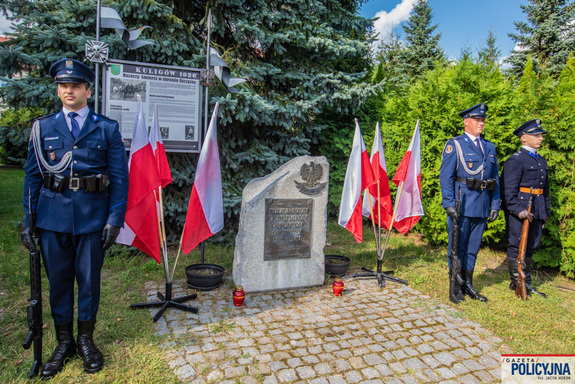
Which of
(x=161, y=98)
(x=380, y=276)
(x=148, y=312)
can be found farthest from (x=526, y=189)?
(x=161, y=98)

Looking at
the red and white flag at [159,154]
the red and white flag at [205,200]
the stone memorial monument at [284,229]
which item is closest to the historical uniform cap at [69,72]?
the red and white flag at [159,154]

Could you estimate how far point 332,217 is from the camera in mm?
8984

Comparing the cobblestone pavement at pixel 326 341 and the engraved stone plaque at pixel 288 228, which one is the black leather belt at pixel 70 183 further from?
the engraved stone plaque at pixel 288 228

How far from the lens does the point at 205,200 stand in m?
4.41

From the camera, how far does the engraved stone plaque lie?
15.0ft

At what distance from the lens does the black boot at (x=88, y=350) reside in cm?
290

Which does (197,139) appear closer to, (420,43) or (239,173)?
(239,173)

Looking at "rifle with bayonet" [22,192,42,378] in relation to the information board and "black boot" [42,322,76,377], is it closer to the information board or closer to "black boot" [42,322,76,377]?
"black boot" [42,322,76,377]

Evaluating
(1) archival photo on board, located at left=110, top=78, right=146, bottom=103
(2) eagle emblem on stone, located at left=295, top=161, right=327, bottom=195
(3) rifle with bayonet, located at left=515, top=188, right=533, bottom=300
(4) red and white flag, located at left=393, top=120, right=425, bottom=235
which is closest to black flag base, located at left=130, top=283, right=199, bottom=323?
(2) eagle emblem on stone, located at left=295, top=161, right=327, bottom=195

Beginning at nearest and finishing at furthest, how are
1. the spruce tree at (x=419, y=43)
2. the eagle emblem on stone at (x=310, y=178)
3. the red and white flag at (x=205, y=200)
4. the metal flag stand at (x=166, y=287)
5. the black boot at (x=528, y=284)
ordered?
the metal flag stand at (x=166, y=287) < the red and white flag at (x=205, y=200) < the eagle emblem on stone at (x=310, y=178) < the black boot at (x=528, y=284) < the spruce tree at (x=419, y=43)

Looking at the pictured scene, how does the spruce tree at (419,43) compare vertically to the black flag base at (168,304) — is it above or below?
above

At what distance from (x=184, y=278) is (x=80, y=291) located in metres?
2.05

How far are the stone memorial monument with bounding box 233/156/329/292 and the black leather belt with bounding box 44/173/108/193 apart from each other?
1.76 m

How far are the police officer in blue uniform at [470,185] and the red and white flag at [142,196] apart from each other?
334 centimetres
